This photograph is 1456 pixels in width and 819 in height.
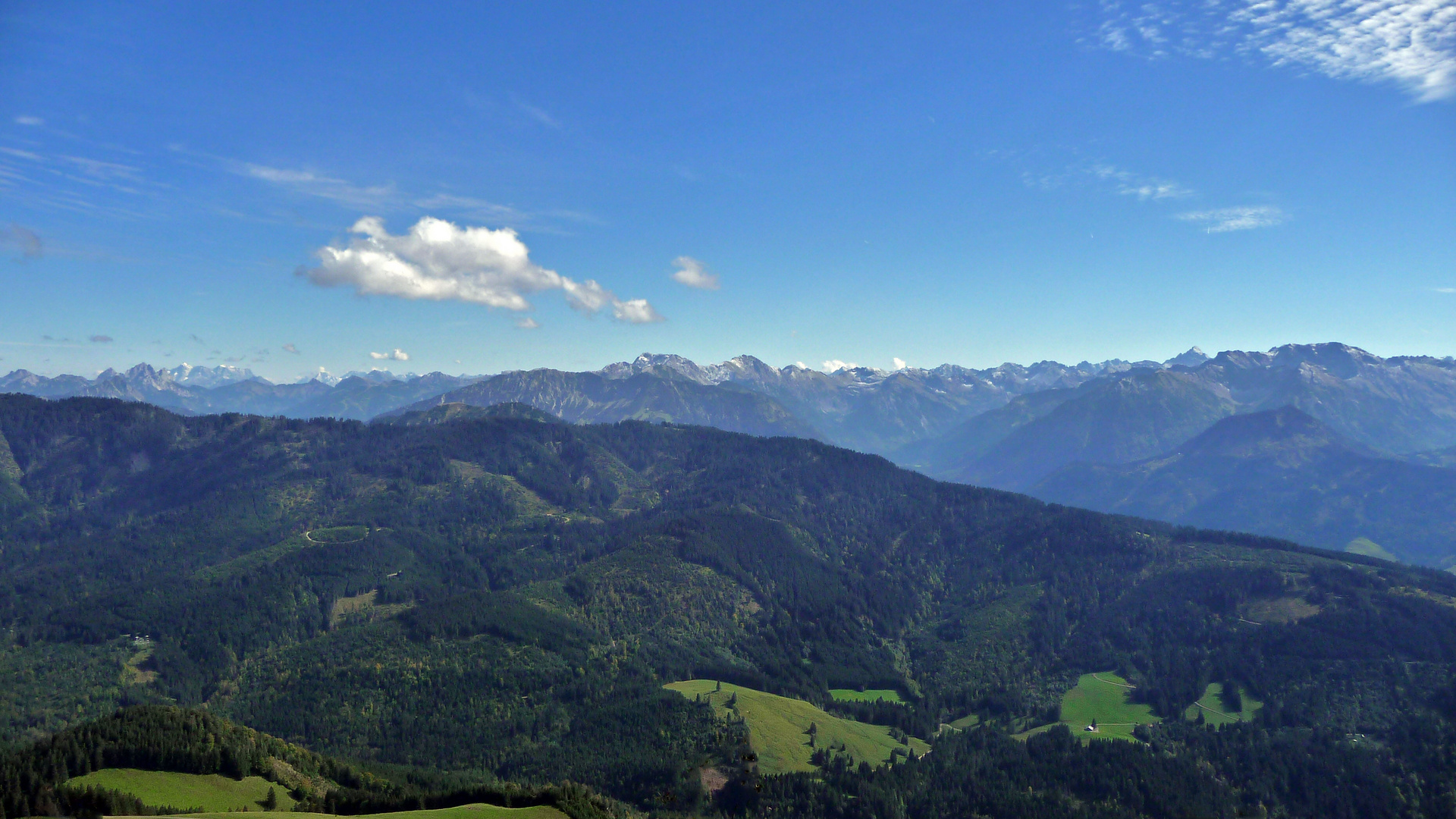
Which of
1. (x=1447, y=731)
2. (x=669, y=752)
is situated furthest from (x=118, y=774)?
(x=1447, y=731)

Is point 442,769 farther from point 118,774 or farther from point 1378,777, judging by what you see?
point 1378,777

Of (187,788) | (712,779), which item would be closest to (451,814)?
(187,788)

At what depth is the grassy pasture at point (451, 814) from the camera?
10634 centimetres

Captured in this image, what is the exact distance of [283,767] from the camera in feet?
456

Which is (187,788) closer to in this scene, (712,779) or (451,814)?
(451,814)

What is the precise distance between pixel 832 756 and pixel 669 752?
4167cm

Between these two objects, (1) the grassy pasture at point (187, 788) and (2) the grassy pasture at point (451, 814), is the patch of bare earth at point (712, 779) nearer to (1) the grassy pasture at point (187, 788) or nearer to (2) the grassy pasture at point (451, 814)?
(2) the grassy pasture at point (451, 814)

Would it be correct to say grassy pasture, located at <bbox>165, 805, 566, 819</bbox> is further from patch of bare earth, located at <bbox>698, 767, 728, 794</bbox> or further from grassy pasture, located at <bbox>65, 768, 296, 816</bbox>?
patch of bare earth, located at <bbox>698, 767, 728, 794</bbox>

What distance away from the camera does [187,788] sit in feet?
401

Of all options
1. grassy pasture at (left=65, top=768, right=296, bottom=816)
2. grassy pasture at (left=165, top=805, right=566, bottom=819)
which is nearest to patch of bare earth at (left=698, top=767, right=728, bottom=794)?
grassy pasture at (left=165, top=805, right=566, bottom=819)

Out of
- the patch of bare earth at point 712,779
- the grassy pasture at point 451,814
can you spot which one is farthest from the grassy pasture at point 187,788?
the patch of bare earth at point 712,779

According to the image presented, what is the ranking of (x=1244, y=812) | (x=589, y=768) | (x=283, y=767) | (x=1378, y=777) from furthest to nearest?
1. (x=589, y=768)
2. (x=1378, y=777)
3. (x=1244, y=812)
4. (x=283, y=767)

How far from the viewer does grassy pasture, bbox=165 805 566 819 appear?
349 feet

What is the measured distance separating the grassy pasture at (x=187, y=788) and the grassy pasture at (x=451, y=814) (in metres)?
3.35
